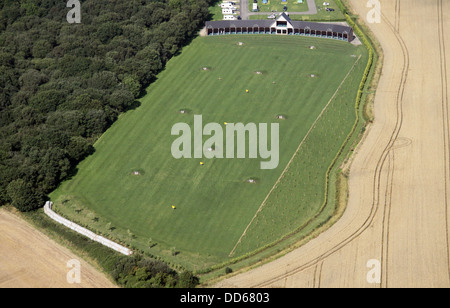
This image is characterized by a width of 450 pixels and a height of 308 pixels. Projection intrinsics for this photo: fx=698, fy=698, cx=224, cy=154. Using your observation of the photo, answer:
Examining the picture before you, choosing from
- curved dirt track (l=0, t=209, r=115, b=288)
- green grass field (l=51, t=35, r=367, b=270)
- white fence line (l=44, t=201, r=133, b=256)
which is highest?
green grass field (l=51, t=35, r=367, b=270)

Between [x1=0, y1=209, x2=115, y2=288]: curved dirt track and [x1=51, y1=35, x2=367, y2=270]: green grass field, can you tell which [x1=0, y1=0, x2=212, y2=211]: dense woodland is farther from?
[x1=0, y1=209, x2=115, y2=288]: curved dirt track

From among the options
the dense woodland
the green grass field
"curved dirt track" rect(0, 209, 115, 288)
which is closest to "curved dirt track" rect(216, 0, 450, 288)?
the green grass field

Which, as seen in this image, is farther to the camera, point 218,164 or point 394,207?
point 218,164

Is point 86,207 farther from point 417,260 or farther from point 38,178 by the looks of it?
point 417,260

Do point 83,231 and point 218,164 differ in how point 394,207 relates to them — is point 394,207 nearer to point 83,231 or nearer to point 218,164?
point 218,164

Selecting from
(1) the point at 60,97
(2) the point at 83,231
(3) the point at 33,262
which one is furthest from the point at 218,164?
(1) the point at 60,97

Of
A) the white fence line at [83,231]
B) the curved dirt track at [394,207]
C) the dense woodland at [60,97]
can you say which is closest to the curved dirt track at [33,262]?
the white fence line at [83,231]
